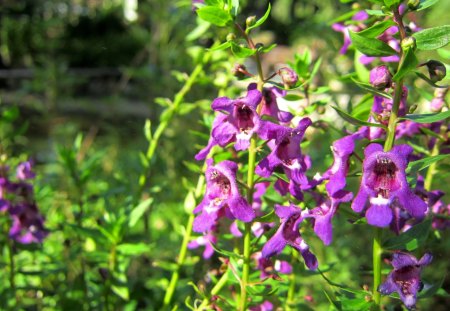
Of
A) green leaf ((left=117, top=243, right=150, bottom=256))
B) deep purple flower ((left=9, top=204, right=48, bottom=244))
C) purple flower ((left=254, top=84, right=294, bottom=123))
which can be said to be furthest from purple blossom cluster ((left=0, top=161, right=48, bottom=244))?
purple flower ((left=254, top=84, right=294, bottom=123))

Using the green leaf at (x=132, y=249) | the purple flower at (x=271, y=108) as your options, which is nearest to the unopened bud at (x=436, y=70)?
the purple flower at (x=271, y=108)

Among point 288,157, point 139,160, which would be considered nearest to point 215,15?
point 288,157

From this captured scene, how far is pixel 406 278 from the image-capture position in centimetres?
104

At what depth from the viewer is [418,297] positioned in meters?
1.12

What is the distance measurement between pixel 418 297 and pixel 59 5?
9188 millimetres

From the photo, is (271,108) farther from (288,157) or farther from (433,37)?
(433,37)

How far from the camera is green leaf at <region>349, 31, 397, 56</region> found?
2.98 feet

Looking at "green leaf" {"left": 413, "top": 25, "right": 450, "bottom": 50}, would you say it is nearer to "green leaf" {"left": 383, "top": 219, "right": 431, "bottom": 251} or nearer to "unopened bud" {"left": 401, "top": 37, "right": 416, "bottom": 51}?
"unopened bud" {"left": 401, "top": 37, "right": 416, "bottom": 51}

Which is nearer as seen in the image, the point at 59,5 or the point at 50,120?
the point at 50,120

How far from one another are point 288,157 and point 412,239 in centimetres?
28

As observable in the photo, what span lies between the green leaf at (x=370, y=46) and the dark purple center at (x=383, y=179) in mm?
184

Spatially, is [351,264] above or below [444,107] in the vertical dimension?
below

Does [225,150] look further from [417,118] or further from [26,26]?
[26,26]

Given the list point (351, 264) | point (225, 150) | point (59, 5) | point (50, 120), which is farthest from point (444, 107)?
point (59, 5)
